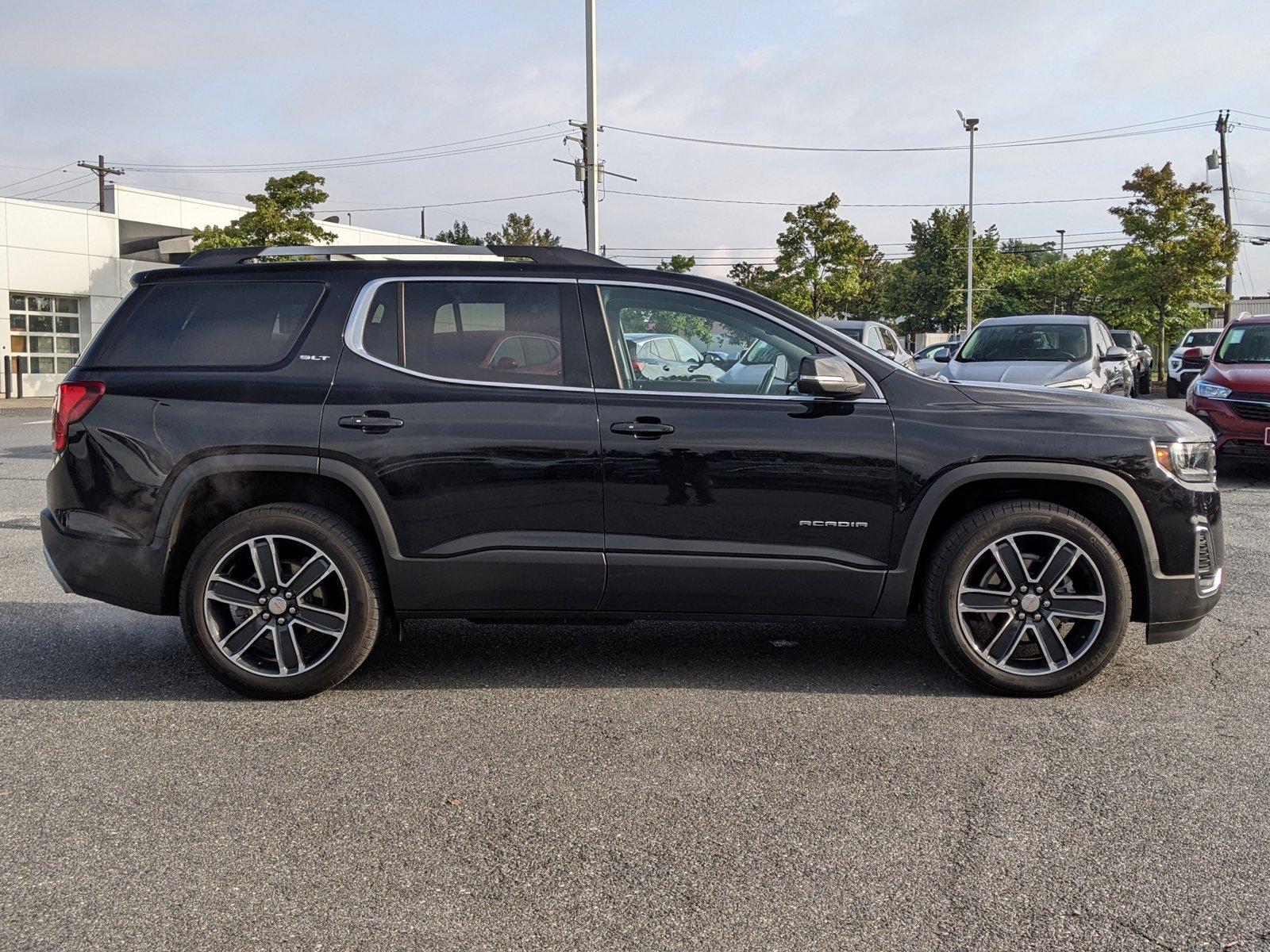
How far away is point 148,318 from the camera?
505 cm

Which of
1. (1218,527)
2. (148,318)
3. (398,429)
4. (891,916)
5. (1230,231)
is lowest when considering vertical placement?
(891,916)

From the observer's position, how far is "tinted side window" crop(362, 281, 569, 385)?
4922 mm

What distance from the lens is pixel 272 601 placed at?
16.0 ft

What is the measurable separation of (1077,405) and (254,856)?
11.9 feet

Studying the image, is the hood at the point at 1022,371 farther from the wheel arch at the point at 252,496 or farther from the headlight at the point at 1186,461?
the wheel arch at the point at 252,496

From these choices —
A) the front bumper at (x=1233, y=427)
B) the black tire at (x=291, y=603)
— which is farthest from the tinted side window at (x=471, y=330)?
the front bumper at (x=1233, y=427)

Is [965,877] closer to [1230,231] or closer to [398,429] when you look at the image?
[398,429]

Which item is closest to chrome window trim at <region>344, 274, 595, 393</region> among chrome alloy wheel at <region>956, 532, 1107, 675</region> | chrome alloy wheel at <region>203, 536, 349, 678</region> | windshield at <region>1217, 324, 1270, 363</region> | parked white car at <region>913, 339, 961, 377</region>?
chrome alloy wheel at <region>203, 536, 349, 678</region>

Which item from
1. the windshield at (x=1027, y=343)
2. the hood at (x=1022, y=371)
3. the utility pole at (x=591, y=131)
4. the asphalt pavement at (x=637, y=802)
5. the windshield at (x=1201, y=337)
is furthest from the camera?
the windshield at (x=1201, y=337)

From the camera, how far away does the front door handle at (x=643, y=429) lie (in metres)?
4.79

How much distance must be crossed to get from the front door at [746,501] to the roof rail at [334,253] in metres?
0.93

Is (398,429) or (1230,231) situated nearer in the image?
(398,429)

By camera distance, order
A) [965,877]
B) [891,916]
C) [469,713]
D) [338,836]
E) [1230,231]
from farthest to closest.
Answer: [1230,231] < [469,713] < [338,836] < [965,877] < [891,916]

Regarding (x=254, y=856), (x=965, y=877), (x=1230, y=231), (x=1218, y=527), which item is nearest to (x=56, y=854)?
(x=254, y=856)
